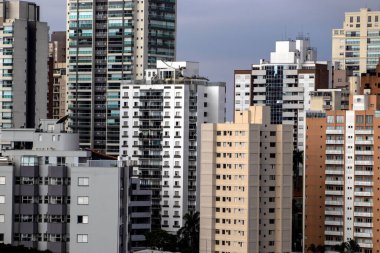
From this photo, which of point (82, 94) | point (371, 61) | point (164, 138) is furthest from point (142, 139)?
point (371, 61)

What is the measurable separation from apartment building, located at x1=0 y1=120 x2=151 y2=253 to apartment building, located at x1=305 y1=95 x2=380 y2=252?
38329mm

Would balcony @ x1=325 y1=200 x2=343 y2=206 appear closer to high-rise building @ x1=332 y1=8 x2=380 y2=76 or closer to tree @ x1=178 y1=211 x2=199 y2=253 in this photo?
tree @ x1=178 y1=211 x2=199 y2=253

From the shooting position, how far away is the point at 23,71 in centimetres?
13812

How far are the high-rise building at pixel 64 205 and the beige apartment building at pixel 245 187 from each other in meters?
25.5

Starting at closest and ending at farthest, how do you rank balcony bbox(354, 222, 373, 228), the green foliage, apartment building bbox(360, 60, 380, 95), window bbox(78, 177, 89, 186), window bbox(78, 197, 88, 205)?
window bbox(78, 197, 88, 205) → window bbox(78, 177, 89, 186) → the green foliage → balcony bbox(354, 222, 373, 228) → apartment building bbox(360, 60, 380, 95)

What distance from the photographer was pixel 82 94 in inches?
5935

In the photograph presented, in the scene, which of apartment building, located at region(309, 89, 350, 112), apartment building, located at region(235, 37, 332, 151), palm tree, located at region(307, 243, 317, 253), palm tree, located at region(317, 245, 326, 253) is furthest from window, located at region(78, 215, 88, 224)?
apartment building, located at region(235, 37, 332, 151)

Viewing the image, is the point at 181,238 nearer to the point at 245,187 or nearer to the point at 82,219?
the point at 245,187

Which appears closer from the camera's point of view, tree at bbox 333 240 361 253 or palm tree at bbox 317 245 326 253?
tree at bbox 333 240 361 253

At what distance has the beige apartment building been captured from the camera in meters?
115

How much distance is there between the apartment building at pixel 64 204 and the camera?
88.9 meters

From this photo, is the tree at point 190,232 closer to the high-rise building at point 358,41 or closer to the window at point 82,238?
the window at point 82,238

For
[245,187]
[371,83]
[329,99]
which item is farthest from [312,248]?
[329,99]

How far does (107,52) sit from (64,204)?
61.3m
